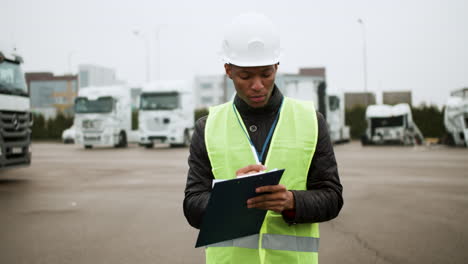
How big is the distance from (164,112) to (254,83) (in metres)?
24.9

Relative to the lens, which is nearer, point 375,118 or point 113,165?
point 113,165

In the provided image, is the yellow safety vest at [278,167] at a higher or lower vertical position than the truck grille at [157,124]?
lower

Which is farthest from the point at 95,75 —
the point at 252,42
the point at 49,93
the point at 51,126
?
the point at 252,42

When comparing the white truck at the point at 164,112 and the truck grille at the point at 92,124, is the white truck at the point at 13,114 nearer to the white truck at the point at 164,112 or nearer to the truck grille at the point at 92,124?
the white truck at the point at 164,112

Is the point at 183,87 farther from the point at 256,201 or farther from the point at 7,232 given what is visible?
the point at 256,201

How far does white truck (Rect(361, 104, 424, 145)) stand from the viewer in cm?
3067

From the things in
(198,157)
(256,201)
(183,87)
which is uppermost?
(183,87)

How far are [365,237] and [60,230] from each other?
3626 mm

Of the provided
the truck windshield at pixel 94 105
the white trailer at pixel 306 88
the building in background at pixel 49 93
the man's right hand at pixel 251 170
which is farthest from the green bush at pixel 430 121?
the building in background at pixel 49 93

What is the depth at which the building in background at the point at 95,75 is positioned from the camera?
102 metres

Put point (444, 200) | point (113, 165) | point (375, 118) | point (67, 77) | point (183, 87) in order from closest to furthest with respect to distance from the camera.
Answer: point (444, 200) < point (113, 165) < point (183, 87) < point (375, 118) < point (67, 77)

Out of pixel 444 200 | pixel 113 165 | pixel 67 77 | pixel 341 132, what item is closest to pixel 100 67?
pixel 67 77

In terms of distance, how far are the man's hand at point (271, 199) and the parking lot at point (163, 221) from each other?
3.12 metres

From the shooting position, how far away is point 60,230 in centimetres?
631
